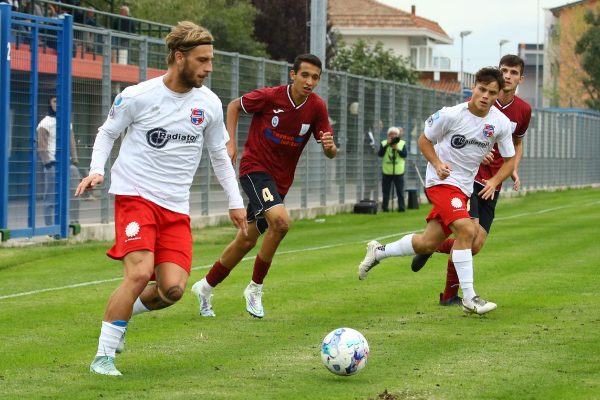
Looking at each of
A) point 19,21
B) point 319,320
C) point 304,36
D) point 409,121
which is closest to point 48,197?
point 19,21

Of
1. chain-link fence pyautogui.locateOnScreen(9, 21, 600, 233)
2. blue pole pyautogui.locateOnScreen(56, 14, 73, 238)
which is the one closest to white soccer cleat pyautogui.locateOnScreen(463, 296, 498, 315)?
chain-link fence pyautogui.locateOnScreen(9, 21, 600, 233)

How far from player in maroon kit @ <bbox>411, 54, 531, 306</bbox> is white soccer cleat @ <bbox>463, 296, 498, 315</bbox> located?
2.62 ft

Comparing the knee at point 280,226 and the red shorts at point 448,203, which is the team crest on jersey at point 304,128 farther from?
the red shorts at point 448,203

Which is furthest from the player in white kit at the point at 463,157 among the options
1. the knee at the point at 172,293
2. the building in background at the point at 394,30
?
the building in background at the point at 394,30

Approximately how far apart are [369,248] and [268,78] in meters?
13.0

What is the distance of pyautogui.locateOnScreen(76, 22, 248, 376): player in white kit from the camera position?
27.0 ft

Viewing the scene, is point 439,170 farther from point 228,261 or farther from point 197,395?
point 197,395

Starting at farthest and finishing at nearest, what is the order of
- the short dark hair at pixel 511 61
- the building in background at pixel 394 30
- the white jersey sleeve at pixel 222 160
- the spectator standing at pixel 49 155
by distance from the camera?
the building in background at pixel 394 30, the spectator standing at pixel 49 155, the short dark hair at pixel 511 61, the white jersey sleeve at pixel 222 160

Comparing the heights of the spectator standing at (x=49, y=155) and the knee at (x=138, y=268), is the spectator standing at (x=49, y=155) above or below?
above

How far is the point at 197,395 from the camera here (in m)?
7.57

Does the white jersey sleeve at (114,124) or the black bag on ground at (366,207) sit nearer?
the white jersey sleeve at (114,124)

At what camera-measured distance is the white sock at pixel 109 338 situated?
809cm

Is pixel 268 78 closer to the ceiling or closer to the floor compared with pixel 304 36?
Answer: closer to the floor

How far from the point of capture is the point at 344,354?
8117mm
